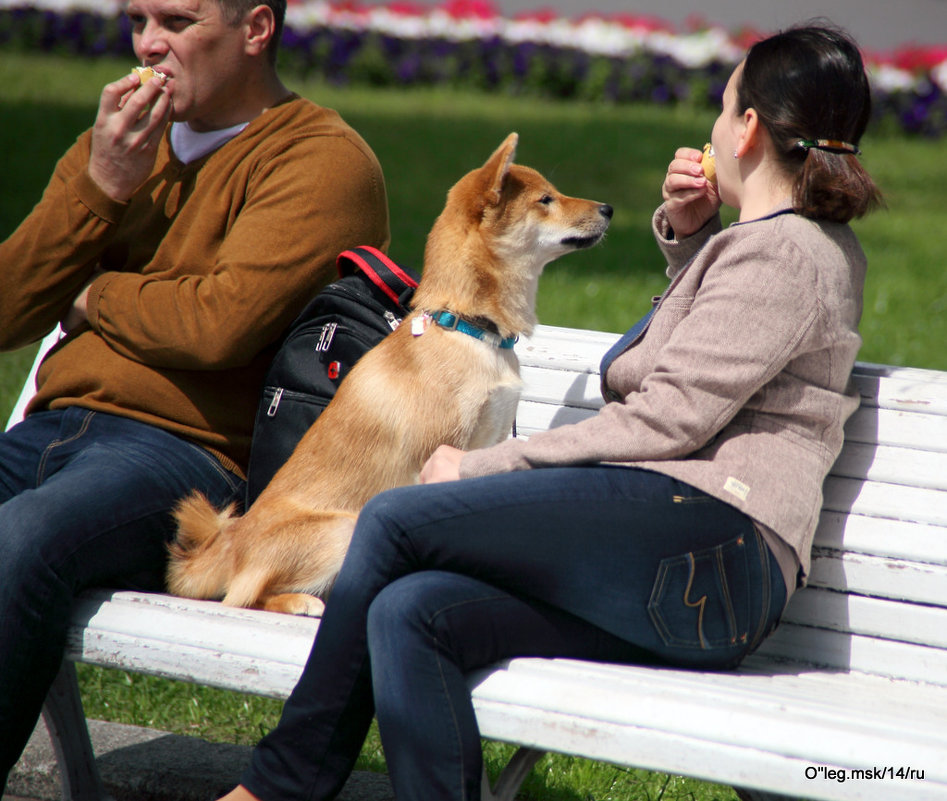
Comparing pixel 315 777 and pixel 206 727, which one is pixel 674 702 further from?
pixel 206 727

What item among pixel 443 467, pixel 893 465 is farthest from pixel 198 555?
pixel 893 465

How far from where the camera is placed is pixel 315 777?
215 centimetres

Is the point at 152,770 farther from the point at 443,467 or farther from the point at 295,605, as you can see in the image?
the point at 443,467

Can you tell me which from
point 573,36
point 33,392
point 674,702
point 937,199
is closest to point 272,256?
point 33,392

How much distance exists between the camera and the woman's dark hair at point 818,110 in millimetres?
2359

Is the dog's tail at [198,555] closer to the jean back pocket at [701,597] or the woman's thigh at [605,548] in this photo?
the woman's thigh at [605,548]

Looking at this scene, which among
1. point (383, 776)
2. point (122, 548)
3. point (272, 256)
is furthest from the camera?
point (383, 776)

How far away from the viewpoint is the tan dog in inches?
109

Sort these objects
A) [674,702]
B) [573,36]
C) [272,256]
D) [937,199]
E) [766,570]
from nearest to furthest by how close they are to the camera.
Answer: [674,702]
[766,570]
[272,256]
[937,199]
[573,36]

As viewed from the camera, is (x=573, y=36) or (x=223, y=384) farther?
(x=573, y=36)

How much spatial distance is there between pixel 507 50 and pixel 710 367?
496 inches

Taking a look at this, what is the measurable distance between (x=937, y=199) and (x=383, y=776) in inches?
363

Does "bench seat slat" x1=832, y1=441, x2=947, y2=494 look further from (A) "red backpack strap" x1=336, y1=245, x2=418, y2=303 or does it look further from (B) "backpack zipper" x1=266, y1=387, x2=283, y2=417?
(B) "backpack zipper" x1=266, y1=387, x2=283, y2=417

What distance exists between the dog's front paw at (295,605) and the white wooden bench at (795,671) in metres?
0.14
